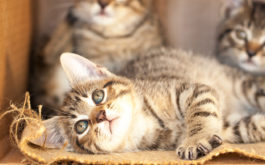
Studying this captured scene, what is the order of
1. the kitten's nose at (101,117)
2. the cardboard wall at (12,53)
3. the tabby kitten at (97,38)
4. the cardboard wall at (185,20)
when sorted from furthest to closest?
1. the cardboard wall at (185,20)
2. the tabby kitten at (97,38)
3. the cardboard wall at (12,53)
4. the kitten's nose at (101,117)

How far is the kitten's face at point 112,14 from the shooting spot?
2.44 metres

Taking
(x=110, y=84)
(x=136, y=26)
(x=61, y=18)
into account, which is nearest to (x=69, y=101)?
(x=110, y=84)

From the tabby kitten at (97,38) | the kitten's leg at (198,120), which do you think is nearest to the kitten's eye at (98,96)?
the kitten's leg at (198,120)

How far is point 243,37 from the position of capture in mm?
2492

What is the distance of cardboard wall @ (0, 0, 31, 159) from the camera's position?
1.76 meters

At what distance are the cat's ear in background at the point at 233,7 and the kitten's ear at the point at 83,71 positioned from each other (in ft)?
4.41

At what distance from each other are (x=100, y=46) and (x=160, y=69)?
60 cm

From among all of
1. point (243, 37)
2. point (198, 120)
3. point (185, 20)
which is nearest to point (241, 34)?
point (243, 37)

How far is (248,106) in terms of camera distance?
2.23m

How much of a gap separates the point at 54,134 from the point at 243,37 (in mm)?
1558

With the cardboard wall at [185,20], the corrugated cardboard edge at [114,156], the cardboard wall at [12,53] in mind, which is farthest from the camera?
the cardboard wall at [185,20]

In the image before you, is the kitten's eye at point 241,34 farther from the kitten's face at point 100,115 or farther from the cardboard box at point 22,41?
the kitten's face at point 100,115

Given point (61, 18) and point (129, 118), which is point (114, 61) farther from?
point (129, 118)

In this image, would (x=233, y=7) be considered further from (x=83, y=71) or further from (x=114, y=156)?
(x=114, y=156)
